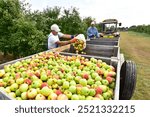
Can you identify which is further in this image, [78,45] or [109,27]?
[109,27]

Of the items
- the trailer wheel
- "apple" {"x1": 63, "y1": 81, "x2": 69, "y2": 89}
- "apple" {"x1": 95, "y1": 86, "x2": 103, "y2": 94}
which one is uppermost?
"apple" {"x1": 63, "y1": 81, "x2": 69, "y2": 89}

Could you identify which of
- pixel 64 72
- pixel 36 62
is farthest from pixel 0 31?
pixel 64 72

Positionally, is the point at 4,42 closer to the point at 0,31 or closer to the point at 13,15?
the point at 0,31

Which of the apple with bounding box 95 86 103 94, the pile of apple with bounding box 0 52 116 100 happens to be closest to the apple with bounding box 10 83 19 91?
the pile of apple with bounding box 0 52 116 100

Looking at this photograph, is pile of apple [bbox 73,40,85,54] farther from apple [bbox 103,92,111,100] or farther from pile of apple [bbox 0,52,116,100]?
apple [bbox 103,92,111,100]

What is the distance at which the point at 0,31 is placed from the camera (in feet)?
31.8

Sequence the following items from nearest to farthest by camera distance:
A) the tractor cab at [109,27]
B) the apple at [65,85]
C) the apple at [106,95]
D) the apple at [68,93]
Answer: the apple at [68,93], the apple at [106,95], the apple at [65,85], the tractor cab at [109,27]

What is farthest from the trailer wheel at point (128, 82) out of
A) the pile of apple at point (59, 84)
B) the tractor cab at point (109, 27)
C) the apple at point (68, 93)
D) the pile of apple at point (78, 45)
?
the tractor cab at point (109, 27)

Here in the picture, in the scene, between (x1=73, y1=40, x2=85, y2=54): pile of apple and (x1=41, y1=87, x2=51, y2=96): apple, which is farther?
(x1=73, y1=40, x2=85, y2=54): pile of apple

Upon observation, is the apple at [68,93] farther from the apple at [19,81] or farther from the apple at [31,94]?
the apple at [19,81]

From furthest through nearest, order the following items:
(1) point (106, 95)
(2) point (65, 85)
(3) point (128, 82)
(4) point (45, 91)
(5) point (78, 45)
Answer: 1. (5) point (78, 45)
2. (3) point (128, 82)
3. (2) point (65, 85)
4. (1) point (106, 95)
5. (4) point (45, 91)

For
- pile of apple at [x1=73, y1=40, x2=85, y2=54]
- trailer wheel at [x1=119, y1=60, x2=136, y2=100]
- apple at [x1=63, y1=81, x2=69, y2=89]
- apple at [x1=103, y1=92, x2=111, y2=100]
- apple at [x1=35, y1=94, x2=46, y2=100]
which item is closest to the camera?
apple at [x1=35, y1=94, x2=46, y2=100]

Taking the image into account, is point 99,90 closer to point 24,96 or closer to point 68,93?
point 68,93

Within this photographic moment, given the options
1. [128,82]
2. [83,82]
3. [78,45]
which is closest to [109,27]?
[78,45]
